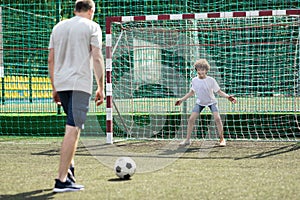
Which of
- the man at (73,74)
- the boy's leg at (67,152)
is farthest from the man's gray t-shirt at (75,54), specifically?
the boy's leg at (67,152)

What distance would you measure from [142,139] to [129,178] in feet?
13.0

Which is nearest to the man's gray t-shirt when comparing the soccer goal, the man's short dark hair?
the man's short dark hair

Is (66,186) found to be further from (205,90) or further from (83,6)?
(205,90)

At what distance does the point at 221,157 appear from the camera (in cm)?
727

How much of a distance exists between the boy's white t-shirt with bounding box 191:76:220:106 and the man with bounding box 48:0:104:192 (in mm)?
3809

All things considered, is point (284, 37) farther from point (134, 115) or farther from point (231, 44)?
point (134, 115)

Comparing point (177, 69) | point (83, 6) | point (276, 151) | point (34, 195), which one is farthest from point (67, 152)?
point (177, 69)

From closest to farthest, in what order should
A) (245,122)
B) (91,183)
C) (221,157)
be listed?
(91,183), (221,157), (245,122)

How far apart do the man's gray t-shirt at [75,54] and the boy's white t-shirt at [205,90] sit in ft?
12.8

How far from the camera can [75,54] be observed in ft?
16.9

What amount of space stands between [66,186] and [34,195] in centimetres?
31

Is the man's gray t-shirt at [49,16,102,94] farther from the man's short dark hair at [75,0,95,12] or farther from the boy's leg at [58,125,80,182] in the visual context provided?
the boy's leg at [58,125,80,182]

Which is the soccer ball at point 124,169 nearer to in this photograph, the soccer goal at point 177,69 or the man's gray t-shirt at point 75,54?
the man's gray t-shirt at point 75,54

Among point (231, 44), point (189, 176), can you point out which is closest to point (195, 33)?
point (231, 44)
